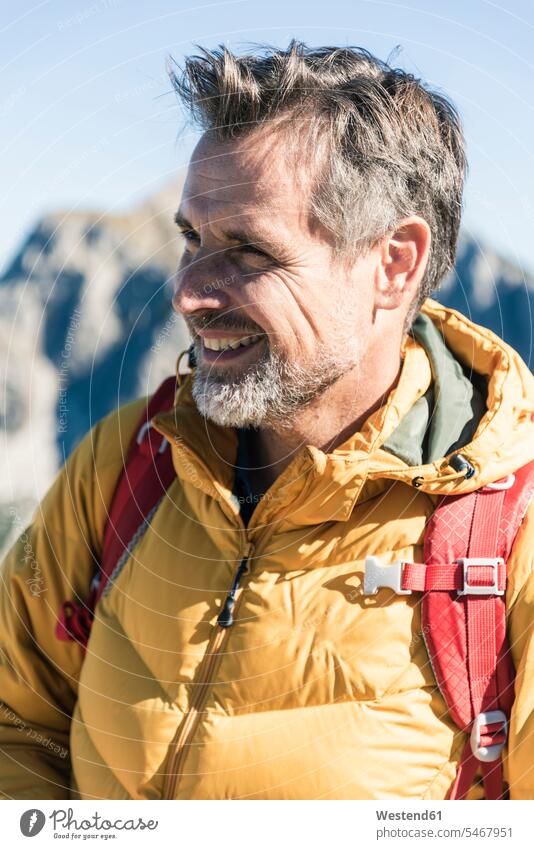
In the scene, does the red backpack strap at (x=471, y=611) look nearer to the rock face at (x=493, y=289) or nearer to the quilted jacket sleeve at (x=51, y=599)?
the quilted jacket sleeve at (x=51, y=599)

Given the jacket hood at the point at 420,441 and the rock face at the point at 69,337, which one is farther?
the rock face at the point at 69,337

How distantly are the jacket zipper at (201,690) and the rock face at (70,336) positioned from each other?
11.1 feet

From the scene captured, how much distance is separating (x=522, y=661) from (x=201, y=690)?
2.49 ft

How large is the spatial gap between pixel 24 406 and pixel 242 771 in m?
4.35

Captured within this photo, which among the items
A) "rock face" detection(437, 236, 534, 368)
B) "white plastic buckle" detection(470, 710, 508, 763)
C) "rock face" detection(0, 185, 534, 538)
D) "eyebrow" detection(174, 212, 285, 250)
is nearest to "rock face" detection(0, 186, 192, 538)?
"rock face" detection(0, 185, 534, 538)

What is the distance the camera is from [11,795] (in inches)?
98.7

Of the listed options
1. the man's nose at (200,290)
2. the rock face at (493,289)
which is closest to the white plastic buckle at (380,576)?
the man's nose at (200,290)

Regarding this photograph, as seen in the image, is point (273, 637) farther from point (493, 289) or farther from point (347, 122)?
point (493, 289)

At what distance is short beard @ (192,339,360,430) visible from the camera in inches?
95.6

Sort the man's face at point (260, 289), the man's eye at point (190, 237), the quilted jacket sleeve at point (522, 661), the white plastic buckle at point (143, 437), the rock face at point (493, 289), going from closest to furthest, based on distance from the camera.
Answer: the quilted jacket sleeve at point (522, 661), the man's face at point (260, 289), the man's eye at point (190, 237), the white plastic buckle at point (143, 437), the rock face at point (493, 289)

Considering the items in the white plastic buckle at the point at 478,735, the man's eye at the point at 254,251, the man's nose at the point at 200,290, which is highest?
the man's eye at the point at 254,251

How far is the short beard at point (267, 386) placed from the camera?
2428mm
